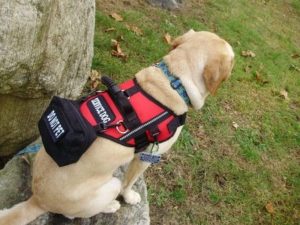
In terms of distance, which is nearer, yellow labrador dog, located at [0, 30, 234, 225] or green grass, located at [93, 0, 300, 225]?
yellow labrador dog, located at [0, 30, 234, 225]

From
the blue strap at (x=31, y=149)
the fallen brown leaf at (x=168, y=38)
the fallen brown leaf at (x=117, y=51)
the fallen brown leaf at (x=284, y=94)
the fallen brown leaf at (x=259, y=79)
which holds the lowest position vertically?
the fallen brown leaf at (x=284, y=94)

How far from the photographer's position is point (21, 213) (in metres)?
3.18

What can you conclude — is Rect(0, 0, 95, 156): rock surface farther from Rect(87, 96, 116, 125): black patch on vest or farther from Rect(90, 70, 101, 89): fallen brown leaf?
Rect(90, 70, 101, 89): fallen brown leaf

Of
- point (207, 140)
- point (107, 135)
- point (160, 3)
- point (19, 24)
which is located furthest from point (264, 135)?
point (19, 24)

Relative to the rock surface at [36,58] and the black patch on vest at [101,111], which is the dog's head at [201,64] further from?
the rock surface at [36,58]

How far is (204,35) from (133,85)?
2.16 feet

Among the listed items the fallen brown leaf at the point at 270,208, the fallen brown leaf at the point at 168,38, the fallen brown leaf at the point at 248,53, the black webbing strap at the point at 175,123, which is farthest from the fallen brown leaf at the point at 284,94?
the black webbing strap at the point at 175,123

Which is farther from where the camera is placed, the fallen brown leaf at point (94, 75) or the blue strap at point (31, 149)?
the fallen brown leaf at point (94, 75)

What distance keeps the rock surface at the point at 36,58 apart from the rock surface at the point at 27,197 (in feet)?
1.32

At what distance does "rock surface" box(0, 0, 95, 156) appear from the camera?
10.5 ft

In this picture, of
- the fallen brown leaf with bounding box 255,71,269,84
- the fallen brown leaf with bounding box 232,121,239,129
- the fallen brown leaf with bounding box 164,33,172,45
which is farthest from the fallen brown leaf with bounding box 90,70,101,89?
the fallen brown leaf with bounding box 255,71,269,84

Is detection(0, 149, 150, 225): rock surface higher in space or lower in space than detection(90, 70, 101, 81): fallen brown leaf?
higher

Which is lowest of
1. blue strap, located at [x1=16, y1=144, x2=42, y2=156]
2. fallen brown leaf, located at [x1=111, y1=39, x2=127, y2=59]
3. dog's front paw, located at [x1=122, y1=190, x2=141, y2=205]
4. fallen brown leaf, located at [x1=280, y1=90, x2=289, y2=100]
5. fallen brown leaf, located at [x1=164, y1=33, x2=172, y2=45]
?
fallen brown leaf, located at [x1=280, y1=90, x2=289, y2=100]

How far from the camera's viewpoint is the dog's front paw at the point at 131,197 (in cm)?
381
